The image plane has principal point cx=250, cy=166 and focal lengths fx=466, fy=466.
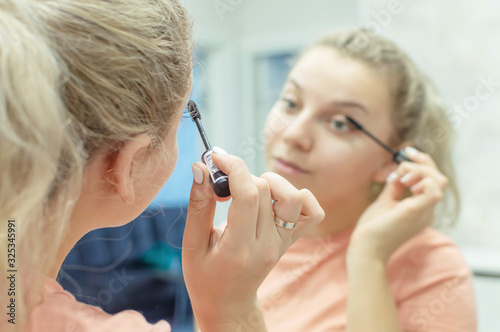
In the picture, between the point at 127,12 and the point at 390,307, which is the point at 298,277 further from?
the point at 127,12

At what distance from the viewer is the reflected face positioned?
2.62ft

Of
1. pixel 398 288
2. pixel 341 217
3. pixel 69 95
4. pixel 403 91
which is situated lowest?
pixel 398 288

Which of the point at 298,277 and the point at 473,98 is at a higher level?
the point at 473,98

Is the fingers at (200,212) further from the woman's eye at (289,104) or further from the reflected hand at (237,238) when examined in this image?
the woman's eye at (289,104)

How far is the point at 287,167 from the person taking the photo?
2.65ft

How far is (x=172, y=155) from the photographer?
511mm

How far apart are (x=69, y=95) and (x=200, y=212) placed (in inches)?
7.0

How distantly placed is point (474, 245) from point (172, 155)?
1029mm

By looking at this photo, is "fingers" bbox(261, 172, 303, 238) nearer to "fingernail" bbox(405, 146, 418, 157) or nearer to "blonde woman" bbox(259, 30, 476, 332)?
"blonde woman" bbox(259, 30, 476, 332)

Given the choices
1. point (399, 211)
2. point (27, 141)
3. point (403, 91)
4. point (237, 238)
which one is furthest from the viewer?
point (403, 91)

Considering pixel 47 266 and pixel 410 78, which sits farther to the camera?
pixel 410 78

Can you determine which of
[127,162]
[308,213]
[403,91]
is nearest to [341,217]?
[403,91]

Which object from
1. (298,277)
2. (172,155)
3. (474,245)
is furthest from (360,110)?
(474,245)

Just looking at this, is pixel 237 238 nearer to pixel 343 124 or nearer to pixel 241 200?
pixel 241 200
